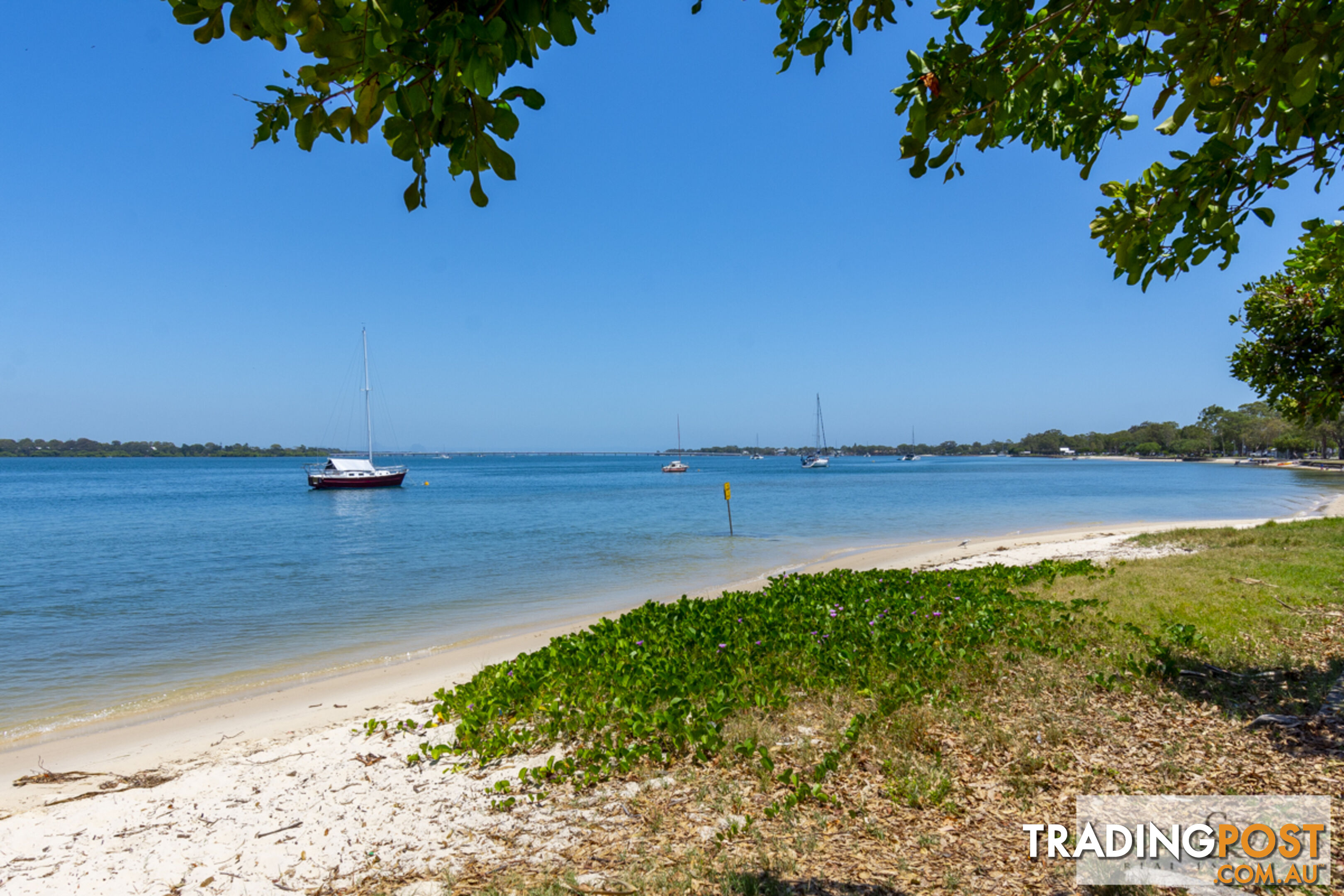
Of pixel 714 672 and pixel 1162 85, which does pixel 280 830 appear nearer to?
pixel 714 672

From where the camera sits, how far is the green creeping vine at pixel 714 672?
17.2 ft

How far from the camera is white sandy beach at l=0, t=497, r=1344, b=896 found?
420 centimetres

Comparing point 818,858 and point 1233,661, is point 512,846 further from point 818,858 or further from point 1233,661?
point 1233,661

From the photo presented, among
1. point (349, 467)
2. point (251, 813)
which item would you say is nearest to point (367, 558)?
point (251, 813)

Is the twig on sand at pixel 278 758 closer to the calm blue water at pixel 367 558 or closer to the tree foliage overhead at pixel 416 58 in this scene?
the calm blue water at pixel 367 558

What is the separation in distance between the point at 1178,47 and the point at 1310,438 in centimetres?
15084

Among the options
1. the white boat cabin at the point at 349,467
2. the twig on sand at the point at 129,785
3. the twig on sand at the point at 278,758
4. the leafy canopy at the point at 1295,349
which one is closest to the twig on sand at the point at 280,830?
the twig on sand at the point at 278,758

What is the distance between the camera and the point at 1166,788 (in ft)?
14.1

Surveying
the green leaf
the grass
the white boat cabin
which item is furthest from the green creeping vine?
the white boat cabin

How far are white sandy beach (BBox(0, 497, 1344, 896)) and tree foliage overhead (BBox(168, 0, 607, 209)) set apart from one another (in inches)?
152

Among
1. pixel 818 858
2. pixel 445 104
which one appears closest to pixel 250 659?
pixel 818 858

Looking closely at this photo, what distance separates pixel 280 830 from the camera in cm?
476

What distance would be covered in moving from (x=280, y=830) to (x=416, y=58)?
5232mm

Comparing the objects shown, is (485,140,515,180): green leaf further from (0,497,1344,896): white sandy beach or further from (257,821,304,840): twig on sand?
(257,821,304,840): twig on sand
